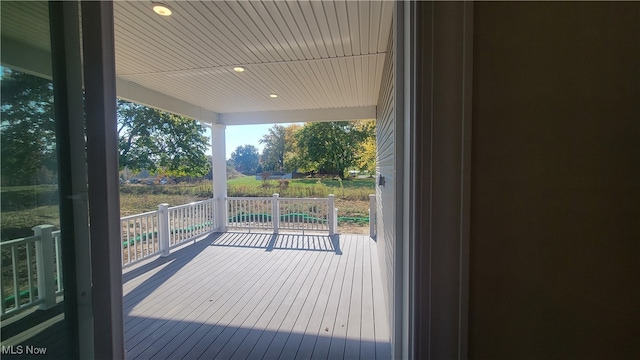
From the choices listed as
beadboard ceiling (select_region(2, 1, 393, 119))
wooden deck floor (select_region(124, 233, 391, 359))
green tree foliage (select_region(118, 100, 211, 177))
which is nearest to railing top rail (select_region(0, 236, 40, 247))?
beadboard ceiling (select_region(2, 1, 393, 119))

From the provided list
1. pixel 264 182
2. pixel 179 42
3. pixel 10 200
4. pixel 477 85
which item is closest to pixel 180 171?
pixel 264 182

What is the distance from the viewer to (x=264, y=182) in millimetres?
10867

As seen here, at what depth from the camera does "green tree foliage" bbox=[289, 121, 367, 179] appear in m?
11.5

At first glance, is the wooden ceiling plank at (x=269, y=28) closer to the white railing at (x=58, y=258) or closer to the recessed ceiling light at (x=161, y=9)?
the recessed ceiling light at (x=161, y=9)

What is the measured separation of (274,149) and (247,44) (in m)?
9.42

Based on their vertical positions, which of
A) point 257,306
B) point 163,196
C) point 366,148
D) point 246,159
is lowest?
point 257,306

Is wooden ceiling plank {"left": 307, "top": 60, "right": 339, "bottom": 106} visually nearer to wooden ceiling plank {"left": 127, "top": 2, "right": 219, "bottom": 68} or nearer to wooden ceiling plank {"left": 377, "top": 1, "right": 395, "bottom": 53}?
wooden ceiling plank {"left": 377, "top": 1, "right": 395, "bottom": 53}

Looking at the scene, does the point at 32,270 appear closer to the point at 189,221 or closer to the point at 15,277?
the point at 15,277

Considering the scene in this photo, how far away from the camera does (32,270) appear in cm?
87

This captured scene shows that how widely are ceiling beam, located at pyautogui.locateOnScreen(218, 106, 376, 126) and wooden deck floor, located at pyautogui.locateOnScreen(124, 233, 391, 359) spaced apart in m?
2.90

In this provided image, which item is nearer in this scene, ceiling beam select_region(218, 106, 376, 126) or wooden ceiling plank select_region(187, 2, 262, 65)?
wooden ceiling plank select_region(187, 2, 262, 65)

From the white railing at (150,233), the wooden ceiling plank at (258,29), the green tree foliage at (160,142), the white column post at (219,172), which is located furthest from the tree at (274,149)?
the wooden ceiling plank at (258,29)

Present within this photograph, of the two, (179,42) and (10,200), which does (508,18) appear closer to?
(10,200)

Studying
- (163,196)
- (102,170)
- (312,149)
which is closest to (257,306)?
(102,170)
